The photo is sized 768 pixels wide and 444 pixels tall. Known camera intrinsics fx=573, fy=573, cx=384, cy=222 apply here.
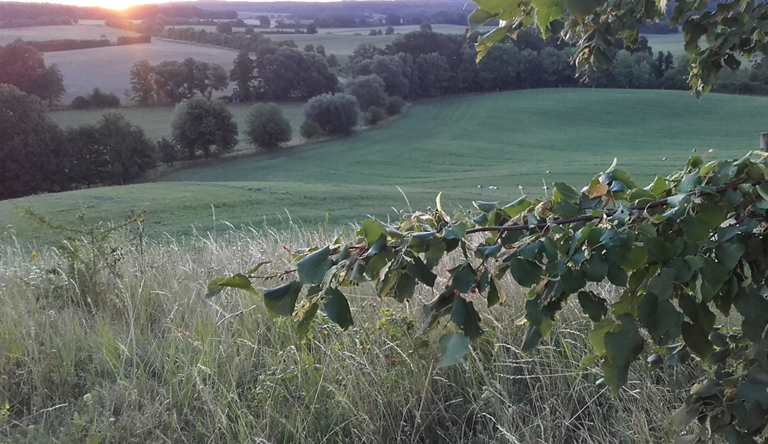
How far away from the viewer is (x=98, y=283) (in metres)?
3.92

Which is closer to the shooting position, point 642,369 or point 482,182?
point 642,369

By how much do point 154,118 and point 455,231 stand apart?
58.2 metres

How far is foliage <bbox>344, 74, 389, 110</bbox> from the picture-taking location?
191 feet

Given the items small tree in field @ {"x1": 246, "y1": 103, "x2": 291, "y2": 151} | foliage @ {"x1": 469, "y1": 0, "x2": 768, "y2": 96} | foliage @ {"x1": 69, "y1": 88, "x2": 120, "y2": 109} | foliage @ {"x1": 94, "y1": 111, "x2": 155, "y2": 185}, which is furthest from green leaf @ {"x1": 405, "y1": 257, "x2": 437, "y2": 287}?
foliage @ {"x1": 69, "y1": 88, "x2": 120, "y2": 109}

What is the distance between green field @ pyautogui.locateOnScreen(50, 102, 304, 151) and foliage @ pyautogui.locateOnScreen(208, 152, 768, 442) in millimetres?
49980

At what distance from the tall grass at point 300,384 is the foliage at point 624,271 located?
931 mm

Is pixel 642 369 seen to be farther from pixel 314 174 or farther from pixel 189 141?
pixel 189 141

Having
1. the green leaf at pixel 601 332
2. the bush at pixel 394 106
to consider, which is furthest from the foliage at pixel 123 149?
the green leaf at pixel 601 332

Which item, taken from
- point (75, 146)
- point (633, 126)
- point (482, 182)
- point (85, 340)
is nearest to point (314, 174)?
point (482, 182)

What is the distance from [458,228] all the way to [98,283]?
11.3 feet

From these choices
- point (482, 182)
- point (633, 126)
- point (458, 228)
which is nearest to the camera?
point (458, 228)

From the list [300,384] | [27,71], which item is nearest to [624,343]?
[300,384]

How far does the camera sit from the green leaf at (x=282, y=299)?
1246 mm

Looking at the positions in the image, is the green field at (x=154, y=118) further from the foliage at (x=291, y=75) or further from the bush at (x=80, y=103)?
the foliage at (x=291, y=75)
